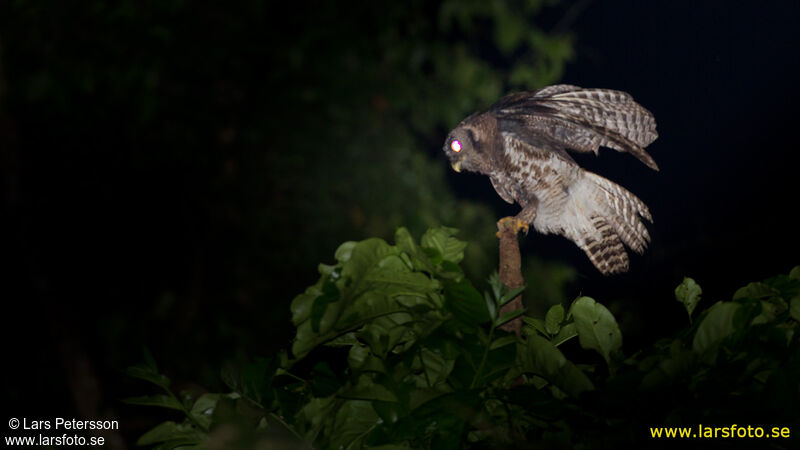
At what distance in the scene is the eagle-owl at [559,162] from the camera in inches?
36.9

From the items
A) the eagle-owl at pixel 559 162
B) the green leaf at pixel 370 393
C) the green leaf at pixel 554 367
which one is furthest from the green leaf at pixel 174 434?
the eagle-owl at pixel 559 162

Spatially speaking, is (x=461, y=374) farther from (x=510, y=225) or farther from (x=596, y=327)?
(x=510, y=225)

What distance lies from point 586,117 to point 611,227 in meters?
0.19

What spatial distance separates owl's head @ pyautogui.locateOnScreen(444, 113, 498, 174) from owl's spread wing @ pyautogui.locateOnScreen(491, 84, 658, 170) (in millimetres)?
27

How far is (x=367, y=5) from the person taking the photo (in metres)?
2.37

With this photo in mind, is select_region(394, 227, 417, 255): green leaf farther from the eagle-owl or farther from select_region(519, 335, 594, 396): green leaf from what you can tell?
the eagle-owl

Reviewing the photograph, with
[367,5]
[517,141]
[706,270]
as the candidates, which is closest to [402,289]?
[517,141]

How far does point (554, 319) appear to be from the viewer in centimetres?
60

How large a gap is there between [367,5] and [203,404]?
203 cm

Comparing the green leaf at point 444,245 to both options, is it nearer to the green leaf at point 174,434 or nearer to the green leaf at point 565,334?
the green leaf at point 565,334

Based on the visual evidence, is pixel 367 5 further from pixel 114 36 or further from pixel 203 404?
pixel 203 404

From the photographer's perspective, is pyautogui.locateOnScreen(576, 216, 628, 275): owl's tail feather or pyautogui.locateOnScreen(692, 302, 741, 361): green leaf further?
pyautogui.locateOnScreen(576, 216, 628, 275): owl's tail feather

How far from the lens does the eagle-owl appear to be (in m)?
0.94

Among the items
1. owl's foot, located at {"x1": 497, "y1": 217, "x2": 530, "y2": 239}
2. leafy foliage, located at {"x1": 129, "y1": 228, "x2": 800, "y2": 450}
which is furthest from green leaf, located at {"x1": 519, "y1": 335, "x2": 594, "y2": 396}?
owl's foot, located at {"x1": 497, "y1": 217, "x2": 530, "y2": 239}
